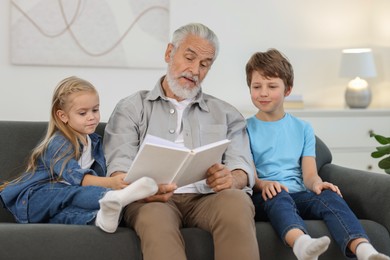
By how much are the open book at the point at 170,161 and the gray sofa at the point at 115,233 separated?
20 cm

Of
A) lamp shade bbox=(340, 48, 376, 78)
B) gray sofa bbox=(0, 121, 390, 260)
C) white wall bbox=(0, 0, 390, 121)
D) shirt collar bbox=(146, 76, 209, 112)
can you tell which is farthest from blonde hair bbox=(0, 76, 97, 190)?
lamp shade bbox=(340, 48, 376, 78)

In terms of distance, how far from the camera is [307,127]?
3090 millimetres

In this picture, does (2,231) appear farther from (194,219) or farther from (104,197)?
(194,219)

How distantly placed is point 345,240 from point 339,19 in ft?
10.6

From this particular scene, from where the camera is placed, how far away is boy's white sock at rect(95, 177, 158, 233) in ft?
7.72

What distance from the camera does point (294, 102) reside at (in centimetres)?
506

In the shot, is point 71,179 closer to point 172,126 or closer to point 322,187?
point 172,126

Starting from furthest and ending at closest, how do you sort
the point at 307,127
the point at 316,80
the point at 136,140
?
1. the point at 316,80
2. the point at 307,127
3. the point at 136,140

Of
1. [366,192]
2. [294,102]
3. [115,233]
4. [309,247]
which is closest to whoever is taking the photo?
[309,247]

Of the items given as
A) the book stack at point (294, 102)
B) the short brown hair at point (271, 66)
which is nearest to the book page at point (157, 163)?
the short brown hair at point (271, 66)

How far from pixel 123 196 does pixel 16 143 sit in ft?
2.44

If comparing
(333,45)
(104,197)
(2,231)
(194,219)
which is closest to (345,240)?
(194,219)

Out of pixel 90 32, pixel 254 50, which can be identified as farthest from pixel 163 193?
pixel 254 50

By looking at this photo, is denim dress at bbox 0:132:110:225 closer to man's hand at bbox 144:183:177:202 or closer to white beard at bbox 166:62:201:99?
man's hand at bbox 144:183:177:202
